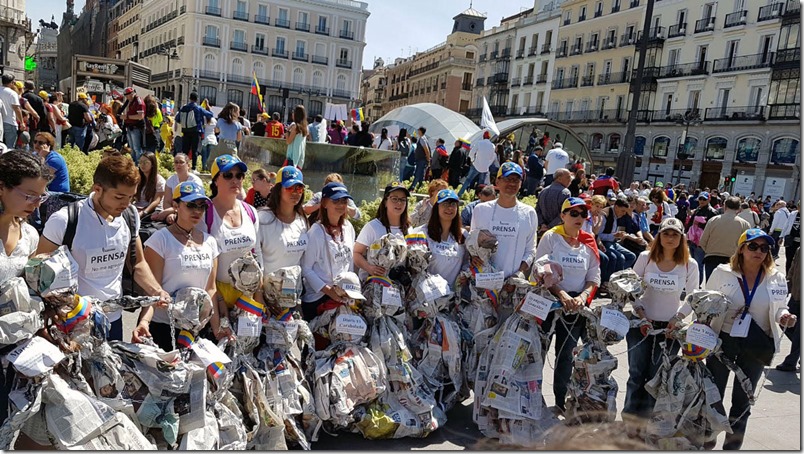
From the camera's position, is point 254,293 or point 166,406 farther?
A: point 254,293

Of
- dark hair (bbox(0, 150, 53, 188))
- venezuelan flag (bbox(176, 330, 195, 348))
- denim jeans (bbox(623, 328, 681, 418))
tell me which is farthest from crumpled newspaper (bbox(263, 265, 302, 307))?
denim jeans (bbox(623, 328, 681, 418))

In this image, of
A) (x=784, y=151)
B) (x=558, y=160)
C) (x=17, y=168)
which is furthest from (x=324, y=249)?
(x=784, y=151)

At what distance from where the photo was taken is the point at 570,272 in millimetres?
4609

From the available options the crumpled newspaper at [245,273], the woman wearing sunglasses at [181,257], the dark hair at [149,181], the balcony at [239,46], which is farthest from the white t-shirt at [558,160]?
the balcony at [239,46]

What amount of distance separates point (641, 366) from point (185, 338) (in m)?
3.20

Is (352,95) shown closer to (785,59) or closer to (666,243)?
(785,59)

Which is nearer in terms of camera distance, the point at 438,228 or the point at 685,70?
the point at 438,228

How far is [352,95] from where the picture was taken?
236ft

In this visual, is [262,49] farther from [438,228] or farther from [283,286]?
[283,286]

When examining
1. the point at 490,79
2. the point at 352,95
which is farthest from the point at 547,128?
the point at 352,95

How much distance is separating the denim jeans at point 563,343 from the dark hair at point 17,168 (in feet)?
11.3

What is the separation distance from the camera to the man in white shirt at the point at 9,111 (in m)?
9.67

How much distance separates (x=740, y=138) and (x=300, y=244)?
143 feet

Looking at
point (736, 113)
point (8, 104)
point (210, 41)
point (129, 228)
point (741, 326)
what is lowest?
point (741, 326)
